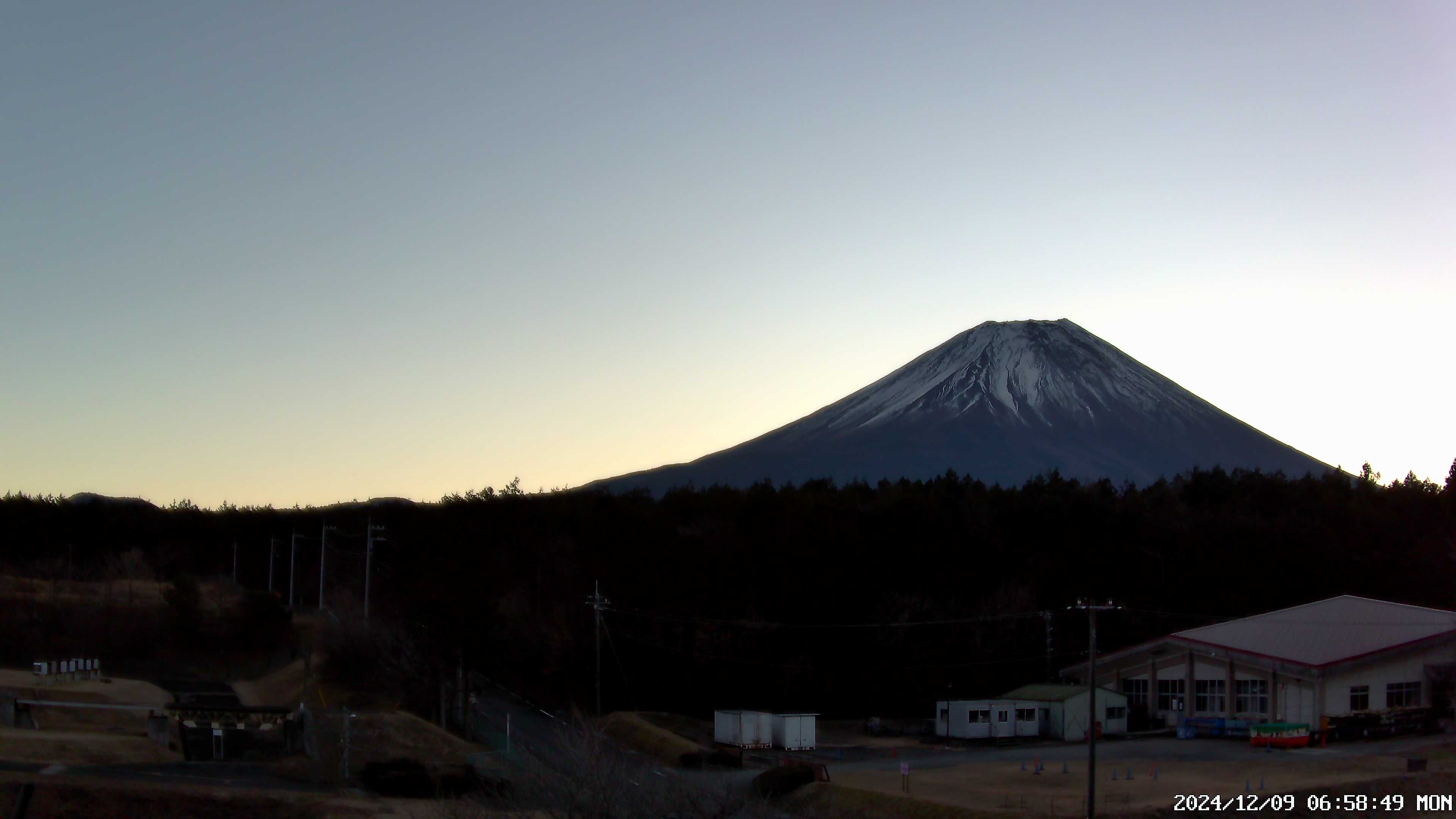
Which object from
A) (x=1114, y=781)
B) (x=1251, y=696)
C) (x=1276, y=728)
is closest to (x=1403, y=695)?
(x=1251, y=696)

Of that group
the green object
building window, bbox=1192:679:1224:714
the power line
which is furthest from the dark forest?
the green object

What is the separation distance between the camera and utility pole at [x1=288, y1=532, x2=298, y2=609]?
65.3 metres

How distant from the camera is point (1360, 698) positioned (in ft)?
132

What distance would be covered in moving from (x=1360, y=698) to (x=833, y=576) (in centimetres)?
2293

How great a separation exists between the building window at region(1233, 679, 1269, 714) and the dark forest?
27.9 ft

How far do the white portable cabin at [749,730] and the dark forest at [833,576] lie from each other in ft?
32.2

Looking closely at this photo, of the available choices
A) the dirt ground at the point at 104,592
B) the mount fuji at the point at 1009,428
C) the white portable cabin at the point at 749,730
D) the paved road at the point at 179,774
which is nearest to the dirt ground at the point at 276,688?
the dirt ground at the point at 104,592

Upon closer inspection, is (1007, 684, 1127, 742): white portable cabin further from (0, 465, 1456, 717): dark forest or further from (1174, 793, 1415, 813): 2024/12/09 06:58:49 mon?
(1174, 793, 1415, 813): 2024/12/09 06:58:49 mon

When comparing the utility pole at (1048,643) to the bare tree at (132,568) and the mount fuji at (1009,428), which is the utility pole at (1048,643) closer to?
the bare tree at (132,568)

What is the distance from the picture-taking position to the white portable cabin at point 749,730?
1576 inches

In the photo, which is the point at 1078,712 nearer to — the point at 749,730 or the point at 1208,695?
the point at 1208,695

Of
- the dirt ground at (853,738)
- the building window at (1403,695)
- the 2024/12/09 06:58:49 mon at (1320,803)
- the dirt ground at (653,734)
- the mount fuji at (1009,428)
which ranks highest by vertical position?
the mount fuji at (1009,428)

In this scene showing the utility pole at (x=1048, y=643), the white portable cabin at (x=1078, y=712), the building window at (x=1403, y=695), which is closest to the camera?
the building window at (x=1403, y=695)

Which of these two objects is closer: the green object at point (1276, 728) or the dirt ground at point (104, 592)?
the green object at point (1276, 728)
